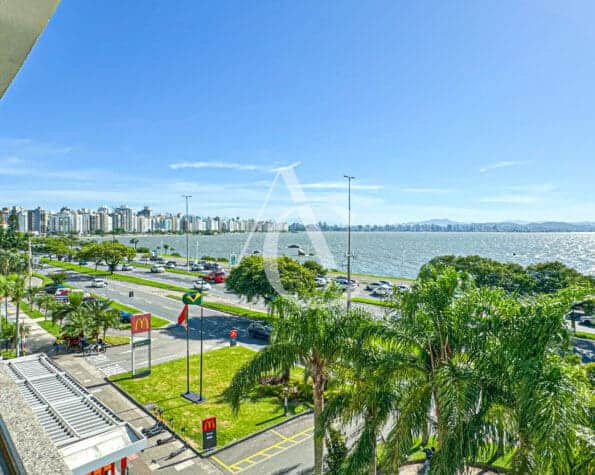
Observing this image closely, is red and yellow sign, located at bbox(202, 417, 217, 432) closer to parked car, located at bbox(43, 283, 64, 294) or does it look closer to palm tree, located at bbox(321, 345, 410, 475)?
palm tree, located at bbox(321, 345, 410, 475)

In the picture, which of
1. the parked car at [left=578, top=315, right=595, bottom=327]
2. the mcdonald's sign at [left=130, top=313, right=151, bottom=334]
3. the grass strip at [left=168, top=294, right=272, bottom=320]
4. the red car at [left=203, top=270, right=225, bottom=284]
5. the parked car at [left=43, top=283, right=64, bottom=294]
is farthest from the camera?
the red car at [left=203, top=270, right=225, bottom=284]

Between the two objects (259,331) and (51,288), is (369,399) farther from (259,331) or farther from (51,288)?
(51,288)

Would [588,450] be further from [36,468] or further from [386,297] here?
[36,468]

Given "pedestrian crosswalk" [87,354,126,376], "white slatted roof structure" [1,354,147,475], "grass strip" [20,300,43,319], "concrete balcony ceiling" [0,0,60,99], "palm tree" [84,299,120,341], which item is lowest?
"pedestrian crosswalk" [87,354,126,376]

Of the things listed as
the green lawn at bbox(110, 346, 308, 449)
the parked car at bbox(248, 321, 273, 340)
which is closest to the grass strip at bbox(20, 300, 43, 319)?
the green lawn at bbox(110, 346, 308, 449)

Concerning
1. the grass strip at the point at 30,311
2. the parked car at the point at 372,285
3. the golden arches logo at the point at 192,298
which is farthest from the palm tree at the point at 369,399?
the parked car at the point at 372,285

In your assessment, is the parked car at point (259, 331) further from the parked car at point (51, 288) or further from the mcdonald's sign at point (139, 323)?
the parked car at point (51, 288)

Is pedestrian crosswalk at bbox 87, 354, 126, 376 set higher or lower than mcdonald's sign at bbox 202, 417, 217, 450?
lower
